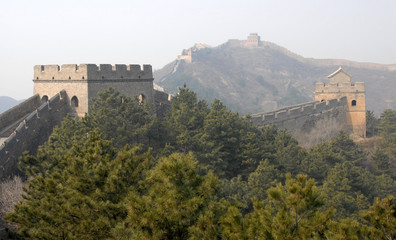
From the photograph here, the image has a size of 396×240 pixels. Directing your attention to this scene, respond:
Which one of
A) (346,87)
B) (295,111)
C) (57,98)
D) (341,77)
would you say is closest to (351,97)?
(346,87)

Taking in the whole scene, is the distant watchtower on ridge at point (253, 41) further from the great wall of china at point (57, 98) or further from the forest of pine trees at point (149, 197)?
the forest of pine trees at point (149, 197)

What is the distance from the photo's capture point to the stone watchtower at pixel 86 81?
16.0m

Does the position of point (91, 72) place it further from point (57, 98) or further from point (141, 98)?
point (141, 98)

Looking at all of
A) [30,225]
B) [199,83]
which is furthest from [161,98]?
[199,83]

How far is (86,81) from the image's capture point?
52.0ft

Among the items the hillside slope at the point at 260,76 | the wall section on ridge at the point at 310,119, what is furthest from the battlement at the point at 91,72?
the hillside slope at the point at 260,76

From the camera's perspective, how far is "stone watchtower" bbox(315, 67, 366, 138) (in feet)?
98.0

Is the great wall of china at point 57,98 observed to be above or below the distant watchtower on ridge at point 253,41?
below

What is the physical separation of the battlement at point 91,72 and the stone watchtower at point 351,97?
15875 millimetres

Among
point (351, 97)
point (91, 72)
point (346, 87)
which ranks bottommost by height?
point (351, 97)

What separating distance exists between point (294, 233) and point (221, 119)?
39.8 ft

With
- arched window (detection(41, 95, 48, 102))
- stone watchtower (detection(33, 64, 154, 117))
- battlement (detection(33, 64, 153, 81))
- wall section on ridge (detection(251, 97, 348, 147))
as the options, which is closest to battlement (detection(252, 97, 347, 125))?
wall section on ridge (detection(251, 97, 348, 147))

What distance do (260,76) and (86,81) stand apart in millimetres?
99625

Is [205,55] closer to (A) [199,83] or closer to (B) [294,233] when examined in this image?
(A) [199,83]
